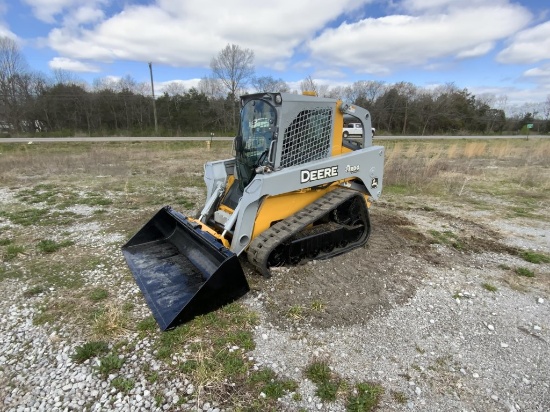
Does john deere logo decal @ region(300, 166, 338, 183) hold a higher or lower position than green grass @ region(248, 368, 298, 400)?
higher

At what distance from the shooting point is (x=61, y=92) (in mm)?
32531

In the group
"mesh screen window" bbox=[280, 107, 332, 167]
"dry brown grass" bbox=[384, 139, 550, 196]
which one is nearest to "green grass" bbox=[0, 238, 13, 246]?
"mesh screen window" bbox=[280, 107, 332, 167]

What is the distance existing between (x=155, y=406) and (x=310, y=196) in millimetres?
3001

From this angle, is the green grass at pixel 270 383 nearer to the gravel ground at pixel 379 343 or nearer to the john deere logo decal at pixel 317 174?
the gravel ground at pixel 379 343

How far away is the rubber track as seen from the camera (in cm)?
378

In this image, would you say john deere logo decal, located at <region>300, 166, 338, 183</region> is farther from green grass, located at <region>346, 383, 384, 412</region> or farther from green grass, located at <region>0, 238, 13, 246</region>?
green grass, located at <region>0, 238, 13, 246</region>

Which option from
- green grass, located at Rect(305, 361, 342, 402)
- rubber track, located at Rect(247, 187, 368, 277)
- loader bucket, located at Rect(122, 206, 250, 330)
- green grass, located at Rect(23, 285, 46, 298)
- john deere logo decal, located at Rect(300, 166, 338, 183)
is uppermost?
john deere logo decal, located at Rect(300, 166, 338, 183)

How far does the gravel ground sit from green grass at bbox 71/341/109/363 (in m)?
0.07

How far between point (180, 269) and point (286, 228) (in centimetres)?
141

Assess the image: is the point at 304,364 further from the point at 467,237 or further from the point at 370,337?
the point at 467,237

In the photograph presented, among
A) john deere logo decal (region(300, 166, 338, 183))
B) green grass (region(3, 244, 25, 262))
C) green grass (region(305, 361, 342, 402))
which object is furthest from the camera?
green grass (region(3, 244, 25, 262))

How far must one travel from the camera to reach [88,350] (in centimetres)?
286

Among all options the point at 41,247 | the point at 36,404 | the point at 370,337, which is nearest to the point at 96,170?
the point at 41,247

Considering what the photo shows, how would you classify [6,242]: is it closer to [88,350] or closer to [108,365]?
[88,350]
